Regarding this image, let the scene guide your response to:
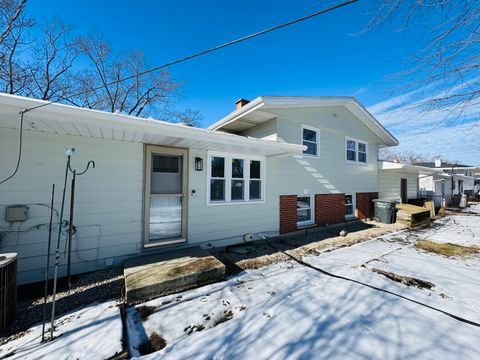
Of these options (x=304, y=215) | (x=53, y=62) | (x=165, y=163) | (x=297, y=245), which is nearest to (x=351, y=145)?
(x=304, y=215)

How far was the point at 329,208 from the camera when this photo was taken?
888 cm

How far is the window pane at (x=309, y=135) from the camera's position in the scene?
27.3 ft

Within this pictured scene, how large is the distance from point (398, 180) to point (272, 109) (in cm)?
1126

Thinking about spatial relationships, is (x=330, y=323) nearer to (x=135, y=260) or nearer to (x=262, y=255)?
(x=262, y=255)

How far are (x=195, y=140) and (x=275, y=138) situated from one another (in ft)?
11.8

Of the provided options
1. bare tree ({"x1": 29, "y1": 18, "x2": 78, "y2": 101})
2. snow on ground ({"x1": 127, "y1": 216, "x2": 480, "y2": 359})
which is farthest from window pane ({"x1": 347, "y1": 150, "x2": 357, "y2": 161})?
bare tree ({"x1": 29, "y1": 18, "x2": 78, "y2": 101})

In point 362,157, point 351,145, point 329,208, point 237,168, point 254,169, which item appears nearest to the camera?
point 237,168

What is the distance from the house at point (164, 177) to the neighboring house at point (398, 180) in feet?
14.0

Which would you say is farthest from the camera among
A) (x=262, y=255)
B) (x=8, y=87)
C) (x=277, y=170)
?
(x=8, y=87)

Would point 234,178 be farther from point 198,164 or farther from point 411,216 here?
point 411,216

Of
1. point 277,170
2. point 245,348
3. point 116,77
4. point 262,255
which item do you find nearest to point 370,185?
point 277,170

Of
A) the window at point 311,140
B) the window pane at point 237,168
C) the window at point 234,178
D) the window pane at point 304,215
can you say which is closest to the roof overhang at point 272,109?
the window at point 311,140

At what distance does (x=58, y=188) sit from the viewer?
4047 millimetres

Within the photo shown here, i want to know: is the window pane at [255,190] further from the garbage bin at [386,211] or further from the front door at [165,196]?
the garbage bin at [386,211]
